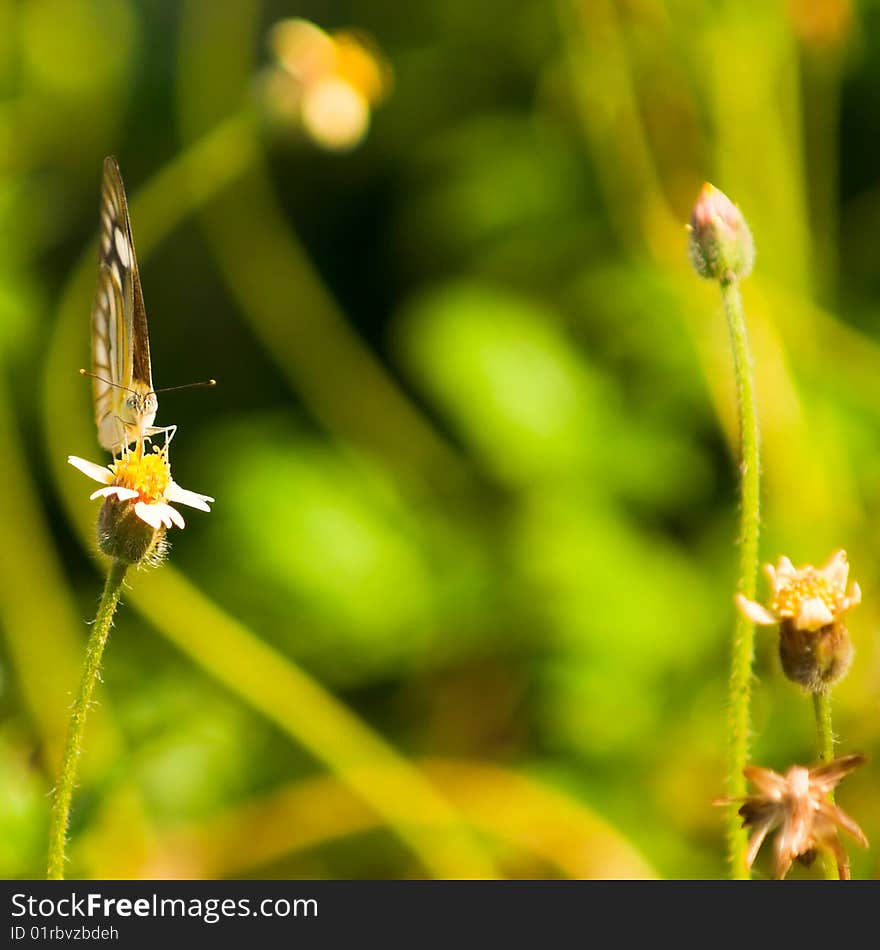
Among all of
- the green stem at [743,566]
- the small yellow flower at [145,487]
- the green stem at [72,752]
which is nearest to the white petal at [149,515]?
the small yellow flower at [145,487]

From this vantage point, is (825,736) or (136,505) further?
(136,505)

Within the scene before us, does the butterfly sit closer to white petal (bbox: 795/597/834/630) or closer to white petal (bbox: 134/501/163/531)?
white petal (bbox: 134/501/163/531)

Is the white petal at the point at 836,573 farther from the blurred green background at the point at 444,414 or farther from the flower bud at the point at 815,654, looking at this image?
the blurred green background at the point at 444,414

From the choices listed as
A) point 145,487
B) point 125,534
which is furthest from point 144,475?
point 125,534

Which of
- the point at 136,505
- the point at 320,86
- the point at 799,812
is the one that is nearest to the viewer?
the point at 799,812

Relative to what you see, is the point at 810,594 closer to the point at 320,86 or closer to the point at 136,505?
the point at 136,505
